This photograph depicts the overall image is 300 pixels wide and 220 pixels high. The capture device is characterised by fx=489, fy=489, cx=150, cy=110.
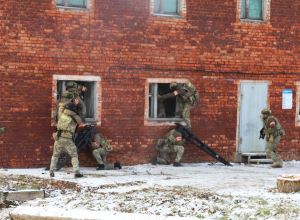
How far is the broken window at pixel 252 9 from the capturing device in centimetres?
1433

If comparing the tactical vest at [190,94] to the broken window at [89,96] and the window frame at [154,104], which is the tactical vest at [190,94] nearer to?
the window frame at [154,104]

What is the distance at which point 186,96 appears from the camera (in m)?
13.4

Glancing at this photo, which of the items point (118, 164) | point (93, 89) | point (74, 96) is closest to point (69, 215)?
point (118, 164)

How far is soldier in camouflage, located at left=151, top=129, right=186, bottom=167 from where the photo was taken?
13.3 metres

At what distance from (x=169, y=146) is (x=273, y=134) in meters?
2.91

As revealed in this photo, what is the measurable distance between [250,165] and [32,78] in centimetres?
647

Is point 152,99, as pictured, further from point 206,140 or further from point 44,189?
point 44,189

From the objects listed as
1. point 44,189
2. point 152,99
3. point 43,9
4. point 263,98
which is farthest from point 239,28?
point 44,189

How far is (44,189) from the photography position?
9477 millimetres

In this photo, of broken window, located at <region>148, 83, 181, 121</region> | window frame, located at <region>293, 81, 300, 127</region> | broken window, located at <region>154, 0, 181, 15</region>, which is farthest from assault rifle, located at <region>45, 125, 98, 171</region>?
window frame, located at <region>293, 81, 300, 127</region>

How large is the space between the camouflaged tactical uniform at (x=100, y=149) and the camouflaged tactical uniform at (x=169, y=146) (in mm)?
1486

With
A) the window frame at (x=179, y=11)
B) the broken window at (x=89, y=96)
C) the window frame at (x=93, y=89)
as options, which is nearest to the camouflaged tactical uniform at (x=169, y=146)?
the window frame at (x=93, y=89)

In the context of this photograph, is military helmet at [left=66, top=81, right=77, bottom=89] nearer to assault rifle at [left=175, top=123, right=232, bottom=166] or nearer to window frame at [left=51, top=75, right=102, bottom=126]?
window frame at [left=51, top=75, right=102, bottom=126]

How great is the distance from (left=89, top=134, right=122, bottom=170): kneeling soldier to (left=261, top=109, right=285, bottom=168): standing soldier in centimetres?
421
